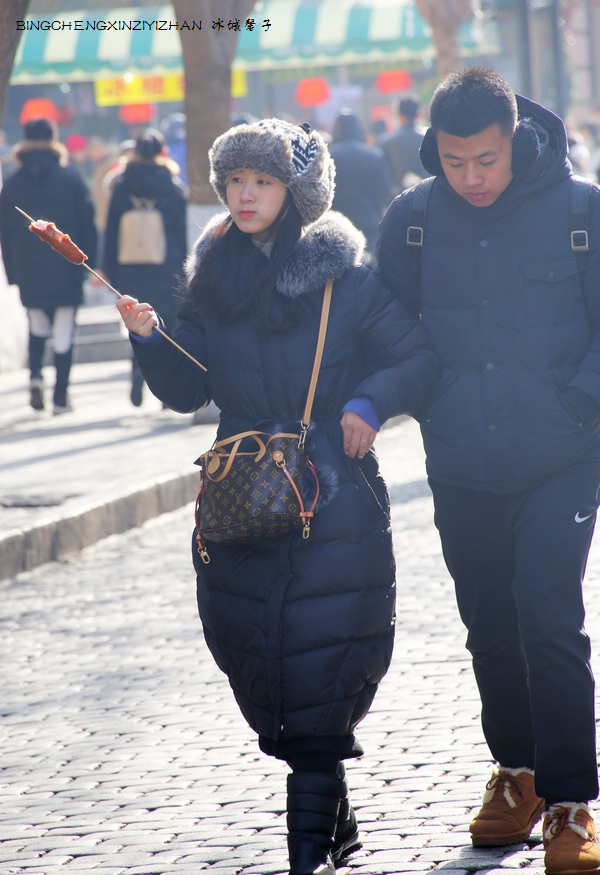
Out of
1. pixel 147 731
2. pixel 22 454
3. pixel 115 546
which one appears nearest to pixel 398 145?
pixel 22 454

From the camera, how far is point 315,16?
31656mm

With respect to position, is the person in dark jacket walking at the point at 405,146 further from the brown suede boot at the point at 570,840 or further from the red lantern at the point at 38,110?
the red lantern at the point at 38,110

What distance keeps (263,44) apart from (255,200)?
92.8ft

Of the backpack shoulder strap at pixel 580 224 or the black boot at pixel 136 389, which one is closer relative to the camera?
the backpack shoulder strap at pixel 580 224

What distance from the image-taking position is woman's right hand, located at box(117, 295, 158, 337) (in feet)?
12.3

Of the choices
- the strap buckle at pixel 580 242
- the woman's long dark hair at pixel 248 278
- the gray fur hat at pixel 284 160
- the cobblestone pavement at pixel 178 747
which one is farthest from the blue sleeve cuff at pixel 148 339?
the cobblestone pavement at pixel 178 747

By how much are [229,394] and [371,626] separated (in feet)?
2.09

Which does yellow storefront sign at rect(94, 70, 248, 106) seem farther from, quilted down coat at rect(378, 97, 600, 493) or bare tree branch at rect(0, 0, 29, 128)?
quilted down coat at rect(378, 97, 600, 493)

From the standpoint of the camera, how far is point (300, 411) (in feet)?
12.4

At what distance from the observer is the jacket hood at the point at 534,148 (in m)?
3.76

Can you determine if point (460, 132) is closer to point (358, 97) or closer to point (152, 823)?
point (152, 823)

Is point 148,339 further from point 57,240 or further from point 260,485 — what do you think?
point 260,485

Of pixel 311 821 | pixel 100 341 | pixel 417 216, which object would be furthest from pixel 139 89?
pixel 311 821

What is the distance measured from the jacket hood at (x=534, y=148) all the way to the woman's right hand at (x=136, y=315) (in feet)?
2.52
